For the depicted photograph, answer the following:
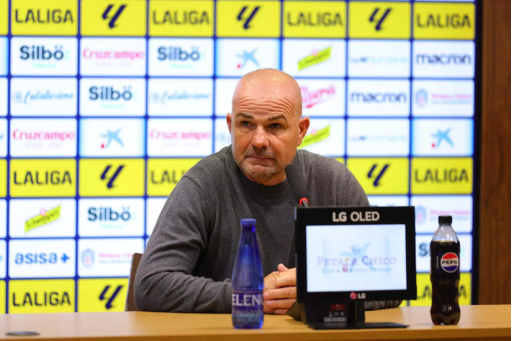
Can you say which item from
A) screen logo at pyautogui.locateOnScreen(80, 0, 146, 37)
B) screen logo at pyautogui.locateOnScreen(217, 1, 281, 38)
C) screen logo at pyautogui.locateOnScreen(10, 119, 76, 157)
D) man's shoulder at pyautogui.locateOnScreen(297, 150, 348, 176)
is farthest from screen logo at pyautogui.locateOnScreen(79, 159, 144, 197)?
man's shoulder at pyautogui.locateOnScreen(297, 150, 348, 176)

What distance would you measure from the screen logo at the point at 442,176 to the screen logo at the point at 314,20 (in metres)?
0.88

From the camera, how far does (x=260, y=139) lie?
1.99 m

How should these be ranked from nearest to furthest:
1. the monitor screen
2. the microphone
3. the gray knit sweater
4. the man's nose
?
the monitor screen
the microphone
the gray knit sweater
the man's nose

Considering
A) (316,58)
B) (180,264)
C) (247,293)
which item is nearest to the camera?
(247,293)

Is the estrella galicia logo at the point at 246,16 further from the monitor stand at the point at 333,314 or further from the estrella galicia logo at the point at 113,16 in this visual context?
the monitor stand at the point at 333,314

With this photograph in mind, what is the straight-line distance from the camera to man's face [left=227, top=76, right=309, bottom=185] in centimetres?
201

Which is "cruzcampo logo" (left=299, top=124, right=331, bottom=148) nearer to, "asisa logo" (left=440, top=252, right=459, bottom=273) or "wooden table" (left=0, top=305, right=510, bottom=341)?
"wooden table" (left=0, top=305, right=510, bottom=341)

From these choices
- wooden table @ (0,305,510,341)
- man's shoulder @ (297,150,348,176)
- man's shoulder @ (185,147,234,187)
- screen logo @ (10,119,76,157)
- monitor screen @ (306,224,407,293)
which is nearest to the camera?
wooden table @ (0,305,510,341)

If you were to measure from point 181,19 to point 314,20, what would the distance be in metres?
0.74

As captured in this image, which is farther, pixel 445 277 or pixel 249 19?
pixel 249 19

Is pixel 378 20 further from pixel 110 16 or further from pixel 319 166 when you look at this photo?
pixel 319 166

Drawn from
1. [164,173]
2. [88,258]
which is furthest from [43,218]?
[164,173]

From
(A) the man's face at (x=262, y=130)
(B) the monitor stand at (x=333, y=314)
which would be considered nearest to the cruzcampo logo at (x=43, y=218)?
(A) the man's face at (x=262, y=130)

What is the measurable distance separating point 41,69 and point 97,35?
0.36 meters
